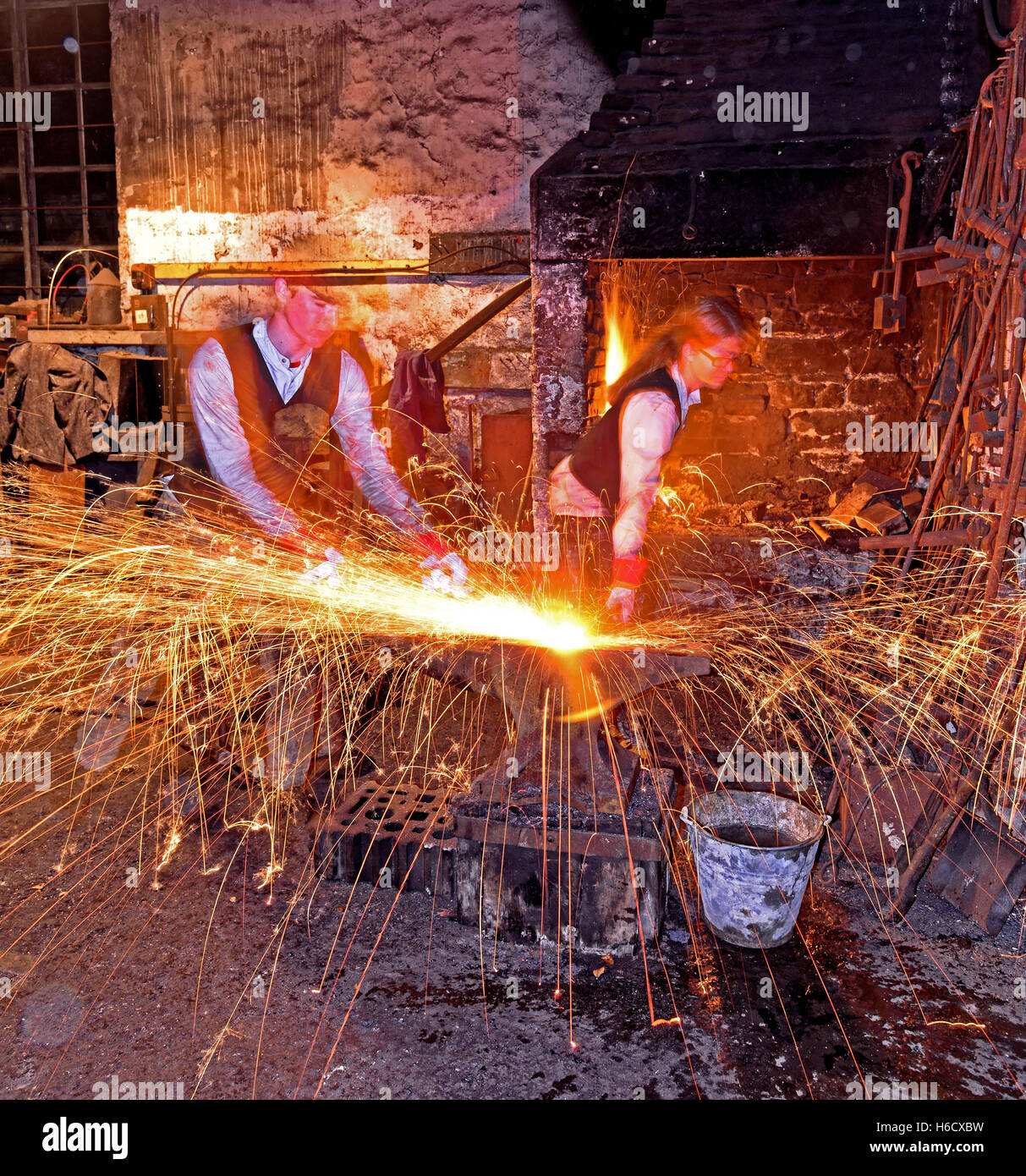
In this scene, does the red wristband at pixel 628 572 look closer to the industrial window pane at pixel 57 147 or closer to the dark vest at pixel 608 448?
the dark vest at pixel 608 448

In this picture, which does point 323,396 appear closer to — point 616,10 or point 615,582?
point 615,582

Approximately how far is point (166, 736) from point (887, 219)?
4791 millimetres

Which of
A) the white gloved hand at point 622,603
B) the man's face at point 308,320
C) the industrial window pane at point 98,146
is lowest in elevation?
the white gloved hand at point 622,603

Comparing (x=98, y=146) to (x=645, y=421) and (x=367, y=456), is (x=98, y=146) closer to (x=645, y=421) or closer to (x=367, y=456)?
(x=367, y=456)

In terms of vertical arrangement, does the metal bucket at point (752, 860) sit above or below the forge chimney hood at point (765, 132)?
below

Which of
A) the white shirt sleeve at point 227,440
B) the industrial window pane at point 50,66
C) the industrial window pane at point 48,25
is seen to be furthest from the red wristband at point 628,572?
the industrial window pane at point 48,25

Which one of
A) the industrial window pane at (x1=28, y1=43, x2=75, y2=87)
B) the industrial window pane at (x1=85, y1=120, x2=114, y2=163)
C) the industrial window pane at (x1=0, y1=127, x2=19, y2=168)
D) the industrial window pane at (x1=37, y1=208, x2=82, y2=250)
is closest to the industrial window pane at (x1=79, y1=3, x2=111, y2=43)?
the industrial window pane at (x1=28, y1=43, x2=75, y2=87)

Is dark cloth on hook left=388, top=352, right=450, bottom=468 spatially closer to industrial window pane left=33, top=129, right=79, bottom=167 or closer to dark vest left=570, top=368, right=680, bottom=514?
dark vest left=570, top=368, right=680, bottom=514

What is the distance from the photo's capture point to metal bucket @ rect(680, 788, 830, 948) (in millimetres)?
3314

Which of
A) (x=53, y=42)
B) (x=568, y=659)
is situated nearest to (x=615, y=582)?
(x=568, y=659)

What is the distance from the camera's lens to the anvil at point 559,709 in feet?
11.8

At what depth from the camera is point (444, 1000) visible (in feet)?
10.3

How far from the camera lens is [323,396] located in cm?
524

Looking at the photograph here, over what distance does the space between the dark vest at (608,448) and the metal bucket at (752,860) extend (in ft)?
6.29
